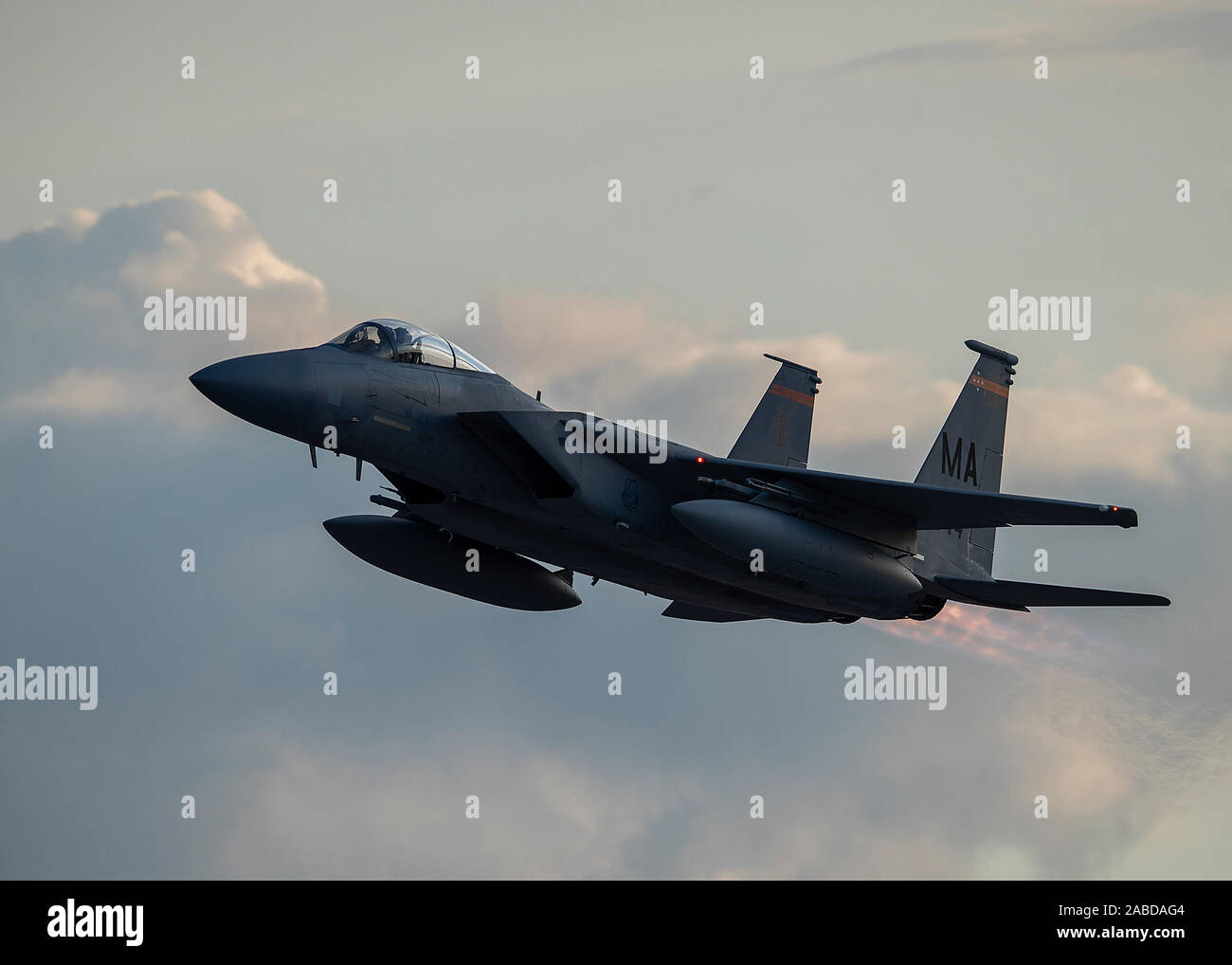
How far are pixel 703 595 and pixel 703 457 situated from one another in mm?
2859

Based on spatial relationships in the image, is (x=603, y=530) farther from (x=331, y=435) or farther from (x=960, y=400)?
(x=960, y=400)

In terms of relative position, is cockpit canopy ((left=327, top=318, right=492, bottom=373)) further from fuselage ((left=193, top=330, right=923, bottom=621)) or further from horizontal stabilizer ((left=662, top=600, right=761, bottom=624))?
horizontal stabilizer ((left=662, top=600, right=761, bottom=624))

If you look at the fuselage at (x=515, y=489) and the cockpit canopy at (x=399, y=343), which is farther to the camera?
the cockpit canopy at (x=399, y=343)

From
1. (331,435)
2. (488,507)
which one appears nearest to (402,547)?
(488,507)

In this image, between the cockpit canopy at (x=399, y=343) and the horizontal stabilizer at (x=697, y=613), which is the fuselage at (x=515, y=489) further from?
the horizontal stabilizer at (x=697, y=613)

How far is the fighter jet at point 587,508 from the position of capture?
1986 centimetres

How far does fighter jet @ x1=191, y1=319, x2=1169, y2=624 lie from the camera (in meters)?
19.9

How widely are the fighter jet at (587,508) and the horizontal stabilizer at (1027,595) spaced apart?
27mm

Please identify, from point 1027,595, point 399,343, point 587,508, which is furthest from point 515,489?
point 1027,595

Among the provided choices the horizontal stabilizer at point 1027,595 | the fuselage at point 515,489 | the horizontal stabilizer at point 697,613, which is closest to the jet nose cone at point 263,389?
the fuselage at point 515,489

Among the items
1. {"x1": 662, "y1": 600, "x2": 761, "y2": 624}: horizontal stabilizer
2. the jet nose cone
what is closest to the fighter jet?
the jet nose cone

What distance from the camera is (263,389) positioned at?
19078mm

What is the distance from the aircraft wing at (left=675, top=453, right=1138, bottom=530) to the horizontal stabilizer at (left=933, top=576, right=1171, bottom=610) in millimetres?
1279

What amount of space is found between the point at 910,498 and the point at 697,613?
5.40 m
